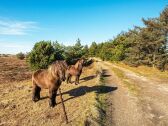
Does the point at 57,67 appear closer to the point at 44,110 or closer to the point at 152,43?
the point at 44,110

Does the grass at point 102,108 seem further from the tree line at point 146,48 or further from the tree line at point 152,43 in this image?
the tree line at point 152,43

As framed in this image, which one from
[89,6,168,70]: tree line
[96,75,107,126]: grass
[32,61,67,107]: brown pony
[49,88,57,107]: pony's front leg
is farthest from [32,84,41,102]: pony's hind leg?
[89,6,168,70]: tree line

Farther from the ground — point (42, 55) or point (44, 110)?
point (42, 55)

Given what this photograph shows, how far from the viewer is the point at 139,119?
922 cm

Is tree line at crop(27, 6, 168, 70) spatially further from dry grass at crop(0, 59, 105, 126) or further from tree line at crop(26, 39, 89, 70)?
dry grass at crop(0, 59, 105, 126)

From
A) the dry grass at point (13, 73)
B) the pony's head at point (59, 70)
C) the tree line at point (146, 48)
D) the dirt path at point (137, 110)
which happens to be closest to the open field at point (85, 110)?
the dirt path at point (137, 110)

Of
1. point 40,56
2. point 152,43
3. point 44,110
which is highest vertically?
point 152,43

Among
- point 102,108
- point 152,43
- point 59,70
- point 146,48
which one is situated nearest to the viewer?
point 59,70

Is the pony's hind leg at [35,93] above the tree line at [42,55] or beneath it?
beneath

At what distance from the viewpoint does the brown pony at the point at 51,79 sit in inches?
356

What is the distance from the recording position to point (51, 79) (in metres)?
9.80

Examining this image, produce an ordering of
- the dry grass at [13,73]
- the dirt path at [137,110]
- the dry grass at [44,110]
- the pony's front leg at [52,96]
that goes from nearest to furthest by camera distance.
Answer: the dry grass at [44,110], the dirt path at [137,110], the pony's front leg at [52,96], the dry grass at [13,73]

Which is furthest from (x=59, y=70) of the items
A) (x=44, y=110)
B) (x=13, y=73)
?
(x=13, y=73)

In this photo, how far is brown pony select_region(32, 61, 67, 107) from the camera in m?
9.04
